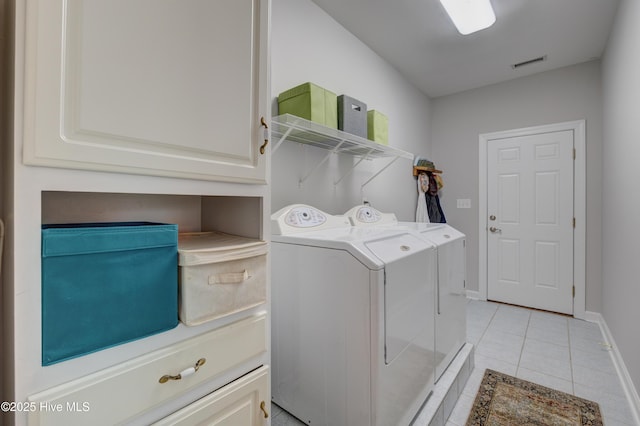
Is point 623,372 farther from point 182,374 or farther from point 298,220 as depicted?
point 182,374

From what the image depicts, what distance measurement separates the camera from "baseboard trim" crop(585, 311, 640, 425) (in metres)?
1.71

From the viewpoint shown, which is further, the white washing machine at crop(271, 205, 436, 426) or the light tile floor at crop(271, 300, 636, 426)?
the light tile floor at crop(271, 300, 636, 426)

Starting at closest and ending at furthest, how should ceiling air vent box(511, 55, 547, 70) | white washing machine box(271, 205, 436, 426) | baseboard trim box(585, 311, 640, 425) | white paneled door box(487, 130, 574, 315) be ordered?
white washing machine box(271, 205, 436, 426) → baseboard trim box(585, 311, 640, 425) → ceiling air vent box(511, 55, 547, 70) → white paneled door box(487, 130, 574, 315)

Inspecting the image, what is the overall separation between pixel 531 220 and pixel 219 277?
12.6ft

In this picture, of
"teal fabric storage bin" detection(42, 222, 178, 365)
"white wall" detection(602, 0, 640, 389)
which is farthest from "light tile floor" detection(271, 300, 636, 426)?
"teal fabric storage bin" detection(42, 222, 178, 365)

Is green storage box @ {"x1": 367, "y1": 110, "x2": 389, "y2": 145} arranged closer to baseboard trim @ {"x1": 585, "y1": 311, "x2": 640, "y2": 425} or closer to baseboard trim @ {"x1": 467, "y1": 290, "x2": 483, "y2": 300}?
baseboard trim @ {"x1": 585, "y1": 311, "x2": 640, "y2": 425}

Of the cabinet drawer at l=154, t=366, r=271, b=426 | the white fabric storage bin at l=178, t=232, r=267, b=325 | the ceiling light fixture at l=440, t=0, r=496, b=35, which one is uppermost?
the ceiling light fixture at l=440, t=0, r=496, b=35

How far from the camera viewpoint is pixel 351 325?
128 cm

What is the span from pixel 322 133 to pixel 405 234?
2.52 feet

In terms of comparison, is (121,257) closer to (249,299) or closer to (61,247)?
(61,247)

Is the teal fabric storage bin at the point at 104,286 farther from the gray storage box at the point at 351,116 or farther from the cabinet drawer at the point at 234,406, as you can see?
the gray storage box at the point at 351,116

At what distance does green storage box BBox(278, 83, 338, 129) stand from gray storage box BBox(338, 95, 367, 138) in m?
0.05

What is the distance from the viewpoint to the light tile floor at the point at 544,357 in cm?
179

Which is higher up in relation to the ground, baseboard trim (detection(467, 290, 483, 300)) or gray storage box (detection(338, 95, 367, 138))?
gray storage box (detection(338, 95, 367, 138))
